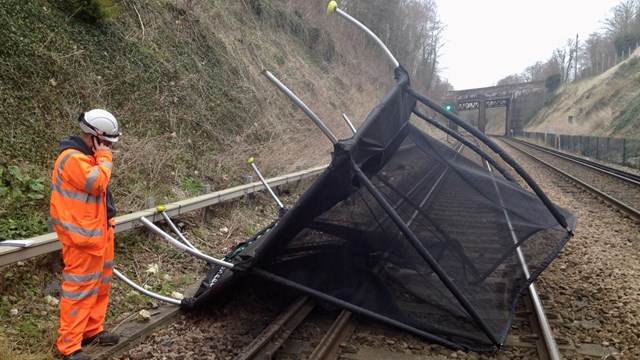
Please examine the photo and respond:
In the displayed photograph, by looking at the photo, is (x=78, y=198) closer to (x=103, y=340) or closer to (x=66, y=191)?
(x=66, y=191)

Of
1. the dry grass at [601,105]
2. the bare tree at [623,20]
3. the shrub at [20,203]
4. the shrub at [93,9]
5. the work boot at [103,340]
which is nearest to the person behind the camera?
the work boot at [103,340]

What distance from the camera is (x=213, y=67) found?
13.7 m

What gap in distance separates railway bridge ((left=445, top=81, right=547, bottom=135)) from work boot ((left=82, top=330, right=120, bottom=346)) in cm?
8046

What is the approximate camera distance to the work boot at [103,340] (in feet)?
13.4

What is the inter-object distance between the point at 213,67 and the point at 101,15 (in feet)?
14.8

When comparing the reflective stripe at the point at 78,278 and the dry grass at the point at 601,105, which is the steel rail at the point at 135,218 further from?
the dry grass at the point at 601,105

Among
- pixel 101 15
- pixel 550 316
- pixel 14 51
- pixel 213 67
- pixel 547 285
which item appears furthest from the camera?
pixel 213 67

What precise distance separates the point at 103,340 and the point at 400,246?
8.98 ft

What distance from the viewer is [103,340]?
4094 mm

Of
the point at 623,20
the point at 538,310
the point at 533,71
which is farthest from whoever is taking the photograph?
the point at 533,71

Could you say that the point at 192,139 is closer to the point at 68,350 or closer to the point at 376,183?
the point at 376,183

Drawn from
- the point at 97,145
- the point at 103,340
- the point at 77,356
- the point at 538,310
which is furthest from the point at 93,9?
the point at 538,310

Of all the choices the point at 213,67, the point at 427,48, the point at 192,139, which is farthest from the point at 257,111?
the point at 427,48

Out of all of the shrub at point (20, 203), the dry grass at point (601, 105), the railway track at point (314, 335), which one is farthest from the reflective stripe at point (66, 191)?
the dry grass at point (601, 105)
